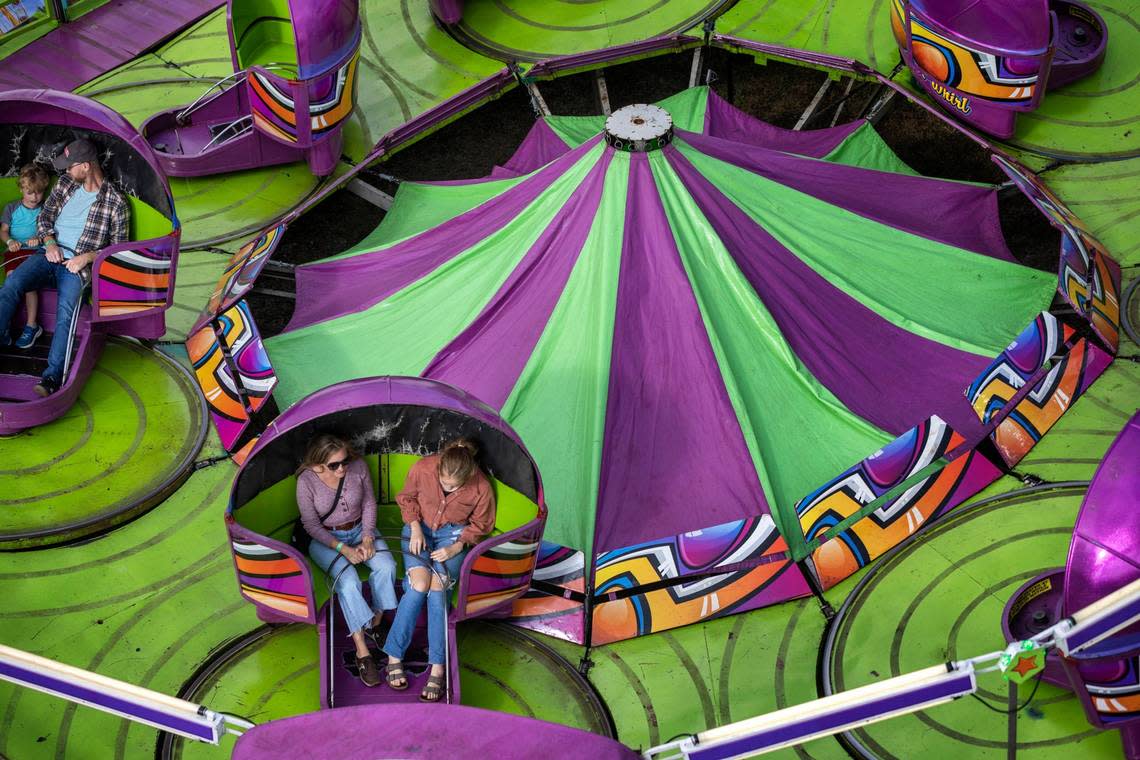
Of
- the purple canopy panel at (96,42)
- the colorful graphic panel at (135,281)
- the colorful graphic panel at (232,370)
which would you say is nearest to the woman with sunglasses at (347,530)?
the colorful graphic panel at (232,370)

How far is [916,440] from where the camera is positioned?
1131 centimetres

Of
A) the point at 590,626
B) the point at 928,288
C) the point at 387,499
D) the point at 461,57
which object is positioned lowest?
the point at 590,626

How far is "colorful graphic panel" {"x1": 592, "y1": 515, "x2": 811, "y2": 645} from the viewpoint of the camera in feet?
35.9

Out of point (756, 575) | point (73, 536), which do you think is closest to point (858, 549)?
point (756, 575)

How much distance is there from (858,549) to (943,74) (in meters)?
4.76

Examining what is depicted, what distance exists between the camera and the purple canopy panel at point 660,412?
1108 centimetres

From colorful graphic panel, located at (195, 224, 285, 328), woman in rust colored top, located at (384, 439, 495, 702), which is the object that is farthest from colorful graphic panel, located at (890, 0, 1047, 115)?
woman in rust colored top, located at (384, 439, 495, 702)

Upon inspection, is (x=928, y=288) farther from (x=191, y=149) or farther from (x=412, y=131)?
(x=191, y=149)

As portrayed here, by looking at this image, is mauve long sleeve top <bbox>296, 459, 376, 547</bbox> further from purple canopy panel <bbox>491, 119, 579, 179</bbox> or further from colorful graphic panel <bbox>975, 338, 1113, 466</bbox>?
colorful graphic panel <bbox>975, 338, 1113, 466</bbox>

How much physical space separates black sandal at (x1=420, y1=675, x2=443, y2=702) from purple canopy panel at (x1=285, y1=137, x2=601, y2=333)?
3.12 meters

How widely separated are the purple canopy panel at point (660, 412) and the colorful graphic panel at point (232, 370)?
2.57 m

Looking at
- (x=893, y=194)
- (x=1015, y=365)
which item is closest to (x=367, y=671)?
(x=1015, y=365)

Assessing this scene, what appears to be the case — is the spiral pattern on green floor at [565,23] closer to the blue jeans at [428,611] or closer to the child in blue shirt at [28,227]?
the child in blue shirt at [28,227]

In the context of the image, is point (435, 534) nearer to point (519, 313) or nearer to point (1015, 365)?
point (519, 313)
